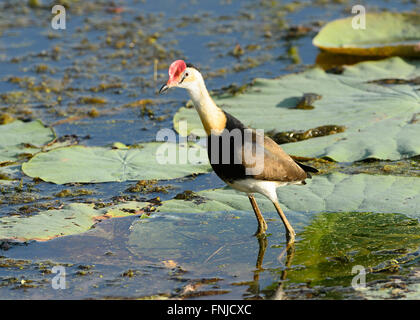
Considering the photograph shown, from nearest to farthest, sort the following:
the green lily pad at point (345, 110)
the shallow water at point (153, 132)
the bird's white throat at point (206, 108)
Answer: the shallow water at point (153, 132)
the bird's white throat at point (206, 108)
the green lily pad at point (345, 110)

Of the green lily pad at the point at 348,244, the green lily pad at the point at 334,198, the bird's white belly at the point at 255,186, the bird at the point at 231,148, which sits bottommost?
the green lily pad at the point at 348,244

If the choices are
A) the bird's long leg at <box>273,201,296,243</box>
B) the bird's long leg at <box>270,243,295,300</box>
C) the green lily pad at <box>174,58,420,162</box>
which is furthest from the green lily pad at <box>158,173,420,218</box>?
the bird's long leg at <box>270,243,295,300</box>

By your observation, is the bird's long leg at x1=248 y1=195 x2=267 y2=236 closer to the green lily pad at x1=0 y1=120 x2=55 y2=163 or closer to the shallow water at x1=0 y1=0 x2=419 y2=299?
the shallow water at x1=0 y1=0 x2=419 y2=299

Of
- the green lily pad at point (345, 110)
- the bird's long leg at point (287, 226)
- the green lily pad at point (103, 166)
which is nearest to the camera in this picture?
the bird's long leg at point (287, 226)

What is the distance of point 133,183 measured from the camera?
578 cm

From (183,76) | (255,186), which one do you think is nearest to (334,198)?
(255,186)

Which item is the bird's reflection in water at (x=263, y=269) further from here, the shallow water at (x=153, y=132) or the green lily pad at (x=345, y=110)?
the green lily pad at (x=345, y=110)

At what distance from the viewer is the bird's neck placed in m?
4.48

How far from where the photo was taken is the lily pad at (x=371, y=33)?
8297mm

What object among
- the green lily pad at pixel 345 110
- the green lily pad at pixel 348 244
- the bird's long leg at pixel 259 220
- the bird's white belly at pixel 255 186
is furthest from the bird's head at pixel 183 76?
the green lily pad at pixel 345 110

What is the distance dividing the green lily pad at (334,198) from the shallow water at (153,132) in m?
0.11

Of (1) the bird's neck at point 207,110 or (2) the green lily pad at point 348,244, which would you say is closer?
(2) the green lily pad at point 348,244

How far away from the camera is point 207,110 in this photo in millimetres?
4496

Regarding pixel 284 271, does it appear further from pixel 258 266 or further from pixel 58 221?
pixel 58 221
